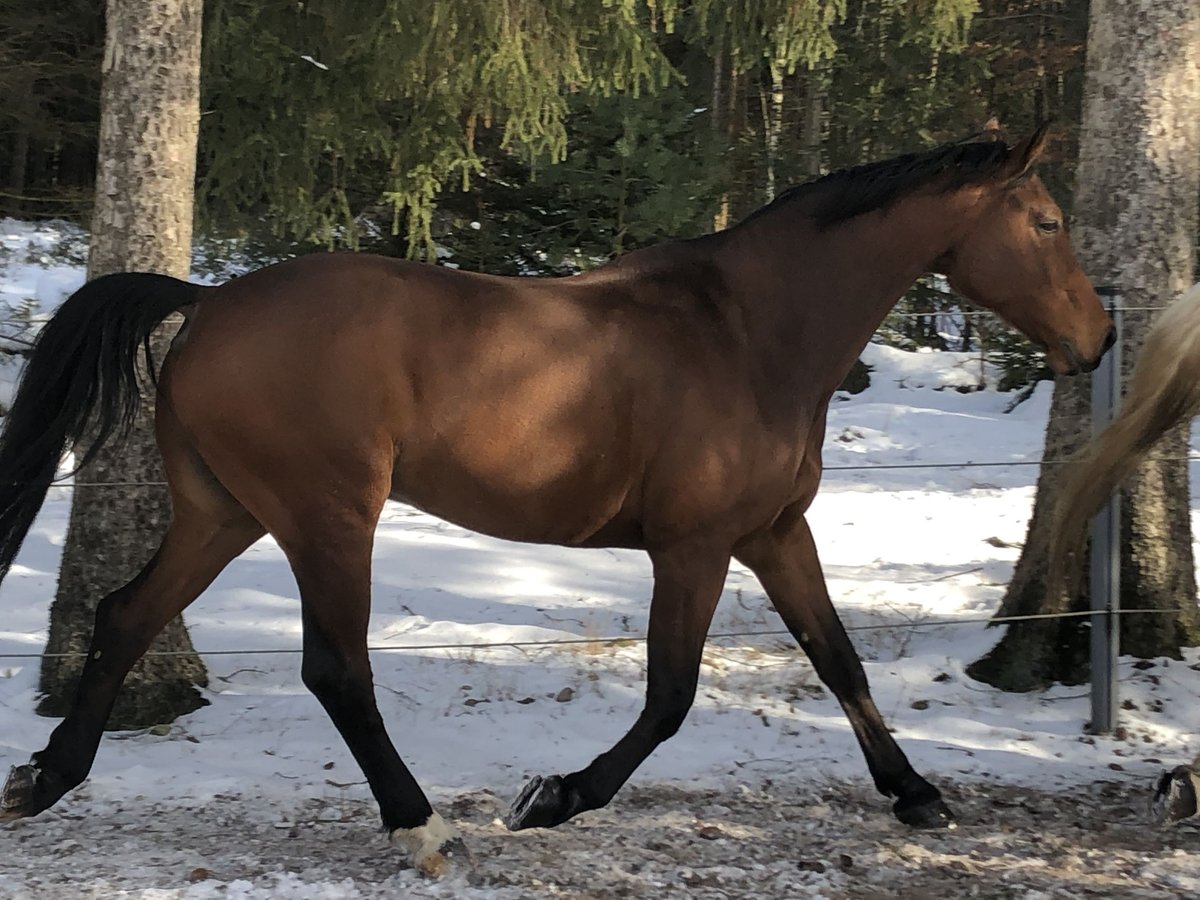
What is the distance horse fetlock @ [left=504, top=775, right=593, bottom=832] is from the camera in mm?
3164

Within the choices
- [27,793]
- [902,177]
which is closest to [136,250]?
[27,793]

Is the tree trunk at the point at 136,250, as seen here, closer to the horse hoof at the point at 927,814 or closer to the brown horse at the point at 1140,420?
the horse hoof at the point at 927,814

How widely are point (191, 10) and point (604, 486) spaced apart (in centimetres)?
280

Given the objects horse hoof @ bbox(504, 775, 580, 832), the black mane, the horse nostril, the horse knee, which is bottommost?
horse hoof @ bbox(504, 775, 580, 832)

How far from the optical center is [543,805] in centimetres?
317

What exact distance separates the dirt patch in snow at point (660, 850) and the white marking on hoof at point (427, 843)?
5 centimetres

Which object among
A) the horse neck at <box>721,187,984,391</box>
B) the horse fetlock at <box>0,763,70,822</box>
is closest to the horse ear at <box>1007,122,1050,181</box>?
the horse neck at <box>721,187,984,391</box>

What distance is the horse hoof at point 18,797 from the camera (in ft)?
10.9

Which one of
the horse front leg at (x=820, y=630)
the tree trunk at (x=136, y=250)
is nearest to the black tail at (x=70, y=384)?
the tree trunk at (x=136, y=250)

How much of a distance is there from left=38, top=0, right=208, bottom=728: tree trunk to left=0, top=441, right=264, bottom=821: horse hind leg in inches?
40.3

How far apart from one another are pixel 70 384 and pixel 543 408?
55.6 inches

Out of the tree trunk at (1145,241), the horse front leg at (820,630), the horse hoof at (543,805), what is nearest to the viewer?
the horse hoof at (543,805)

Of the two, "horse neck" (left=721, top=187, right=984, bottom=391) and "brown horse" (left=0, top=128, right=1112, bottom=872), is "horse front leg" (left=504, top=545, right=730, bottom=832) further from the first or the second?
"horse neck" (left=721, top=187, right=984, bottom=391)

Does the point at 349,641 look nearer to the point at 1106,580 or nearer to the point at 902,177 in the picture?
the point at 902,177
